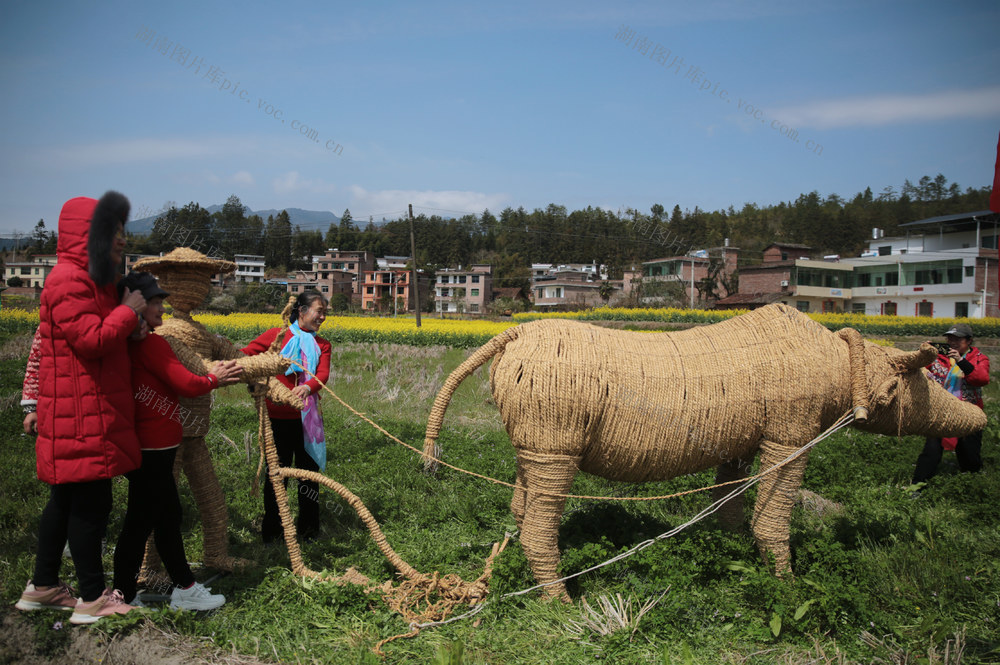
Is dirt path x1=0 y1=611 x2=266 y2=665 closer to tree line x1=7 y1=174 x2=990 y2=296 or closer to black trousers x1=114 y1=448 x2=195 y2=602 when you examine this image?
black trousers x1=114 y1=448 x2=195 y2=602

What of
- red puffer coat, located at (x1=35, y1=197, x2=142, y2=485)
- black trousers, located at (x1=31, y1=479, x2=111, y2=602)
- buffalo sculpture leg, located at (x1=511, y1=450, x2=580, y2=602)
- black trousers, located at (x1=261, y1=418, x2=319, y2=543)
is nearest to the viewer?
red puffer coat, located at (x1=35, y1=197, x2=142, y2=485)

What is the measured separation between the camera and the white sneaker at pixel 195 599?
3512 mm

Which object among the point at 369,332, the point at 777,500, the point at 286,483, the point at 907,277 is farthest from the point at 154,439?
the point at 907,277

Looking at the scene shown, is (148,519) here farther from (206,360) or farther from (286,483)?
(286,483)

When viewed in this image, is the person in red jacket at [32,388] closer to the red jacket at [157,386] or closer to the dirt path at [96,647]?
the red jacket at [157,386]

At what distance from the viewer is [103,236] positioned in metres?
3.06

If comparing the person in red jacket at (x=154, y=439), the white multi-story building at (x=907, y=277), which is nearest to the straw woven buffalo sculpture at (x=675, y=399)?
the person in red jacket at (x=154, y=439)

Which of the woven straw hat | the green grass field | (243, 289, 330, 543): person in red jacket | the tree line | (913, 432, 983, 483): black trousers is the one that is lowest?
the green grass field

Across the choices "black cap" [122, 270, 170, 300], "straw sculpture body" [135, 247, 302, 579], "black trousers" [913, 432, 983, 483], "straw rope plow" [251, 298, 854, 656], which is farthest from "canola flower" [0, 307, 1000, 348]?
"black cap" [122, 270, 170, 300]

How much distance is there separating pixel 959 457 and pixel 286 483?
6.35 meters

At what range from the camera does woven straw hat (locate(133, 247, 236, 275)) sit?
12.5 feet

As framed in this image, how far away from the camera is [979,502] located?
5223 mm

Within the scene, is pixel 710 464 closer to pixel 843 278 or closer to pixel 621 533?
pixel 621 533

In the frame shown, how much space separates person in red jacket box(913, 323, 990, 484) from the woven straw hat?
19.7 feet
